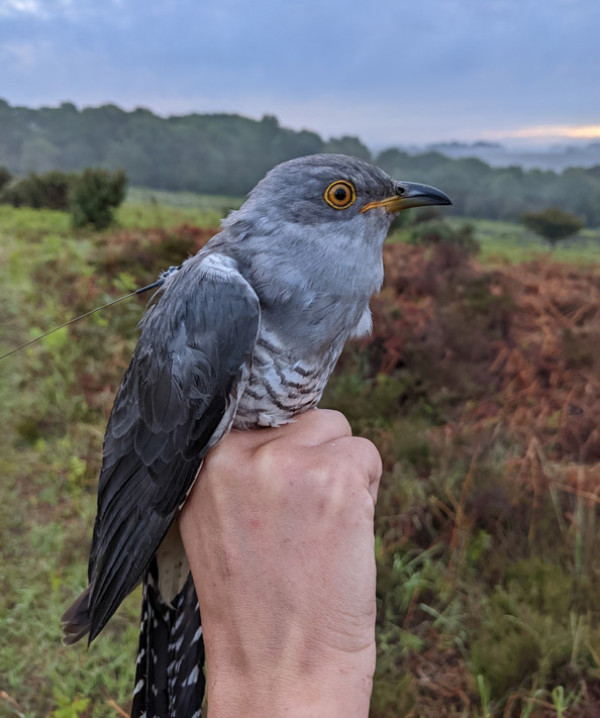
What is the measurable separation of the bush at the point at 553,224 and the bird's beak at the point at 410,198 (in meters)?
10.2

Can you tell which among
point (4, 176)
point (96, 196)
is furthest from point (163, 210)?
point (4, 176)

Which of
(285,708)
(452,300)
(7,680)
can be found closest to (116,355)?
(7,680)

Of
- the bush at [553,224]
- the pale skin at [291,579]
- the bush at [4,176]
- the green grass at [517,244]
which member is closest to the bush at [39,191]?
the bush at [4,176]

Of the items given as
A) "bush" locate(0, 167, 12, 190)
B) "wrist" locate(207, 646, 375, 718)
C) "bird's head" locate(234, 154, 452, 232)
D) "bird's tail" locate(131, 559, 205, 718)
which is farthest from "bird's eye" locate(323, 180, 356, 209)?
"bush" locate(0, 167, 12, 190)

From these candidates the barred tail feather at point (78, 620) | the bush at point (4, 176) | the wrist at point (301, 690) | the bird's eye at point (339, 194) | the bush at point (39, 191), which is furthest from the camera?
the bush at point (4, 176)

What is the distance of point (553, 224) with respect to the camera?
36.6 ft

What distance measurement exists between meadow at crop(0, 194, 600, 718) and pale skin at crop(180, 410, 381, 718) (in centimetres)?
139

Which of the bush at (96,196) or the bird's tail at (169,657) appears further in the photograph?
the bush at (96,196)

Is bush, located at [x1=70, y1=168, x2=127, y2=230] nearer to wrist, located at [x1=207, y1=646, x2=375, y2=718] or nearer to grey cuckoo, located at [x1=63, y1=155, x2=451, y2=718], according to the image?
grey cuckoo, located at [x1=63, y1=155, x2=451, y2=718]

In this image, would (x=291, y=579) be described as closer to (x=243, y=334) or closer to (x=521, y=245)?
(x=243, y=334)

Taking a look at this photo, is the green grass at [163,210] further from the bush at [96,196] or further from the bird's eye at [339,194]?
the bird's eye at [339,194]

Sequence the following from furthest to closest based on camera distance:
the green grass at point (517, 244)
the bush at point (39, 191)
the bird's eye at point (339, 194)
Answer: the bush at point (39, 191) < the green grass at point (517, 244) < the bird's eye at point (339, 194)

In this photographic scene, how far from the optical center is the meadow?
2730 mm

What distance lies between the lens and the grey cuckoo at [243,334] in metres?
1.69
